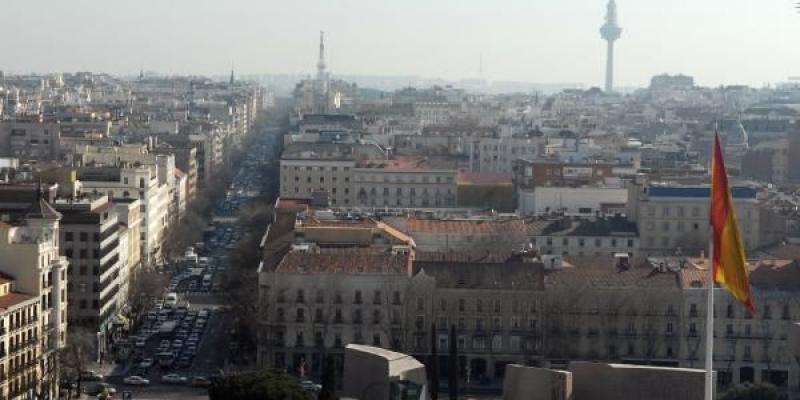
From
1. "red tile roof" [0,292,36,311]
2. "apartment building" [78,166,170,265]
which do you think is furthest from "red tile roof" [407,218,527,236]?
"red tile roof" [0,292,36,311]

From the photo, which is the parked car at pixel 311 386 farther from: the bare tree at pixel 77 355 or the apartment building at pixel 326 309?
the bare tree at pixel 77 355

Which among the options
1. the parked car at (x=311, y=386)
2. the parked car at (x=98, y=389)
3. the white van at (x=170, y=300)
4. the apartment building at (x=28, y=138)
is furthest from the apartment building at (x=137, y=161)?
the parked car at (x=311, y=386)

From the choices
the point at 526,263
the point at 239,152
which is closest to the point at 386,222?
the point at 526,263

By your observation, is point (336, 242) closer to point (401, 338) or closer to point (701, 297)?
point (401, 338)

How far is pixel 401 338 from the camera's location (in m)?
47.5

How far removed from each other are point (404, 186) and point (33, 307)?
1644 inches

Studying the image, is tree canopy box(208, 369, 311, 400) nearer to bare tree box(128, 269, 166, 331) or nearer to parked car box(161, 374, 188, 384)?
parked car box(161, 374, 188, 384)

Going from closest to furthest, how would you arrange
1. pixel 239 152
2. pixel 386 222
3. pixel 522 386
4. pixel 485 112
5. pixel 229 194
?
pixel 522 386
pixel 386 222
pixel 229 194
pixel 239 152
pixel 485 112

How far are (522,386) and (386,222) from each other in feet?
88.6

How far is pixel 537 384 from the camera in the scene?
3319 cm

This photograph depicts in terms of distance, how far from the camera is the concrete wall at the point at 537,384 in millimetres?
32719

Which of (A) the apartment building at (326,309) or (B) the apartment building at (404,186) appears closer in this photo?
(A) the apartment building at (326,309)

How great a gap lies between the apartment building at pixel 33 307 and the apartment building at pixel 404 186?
37.8m

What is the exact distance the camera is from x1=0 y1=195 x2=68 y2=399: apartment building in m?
39.7
